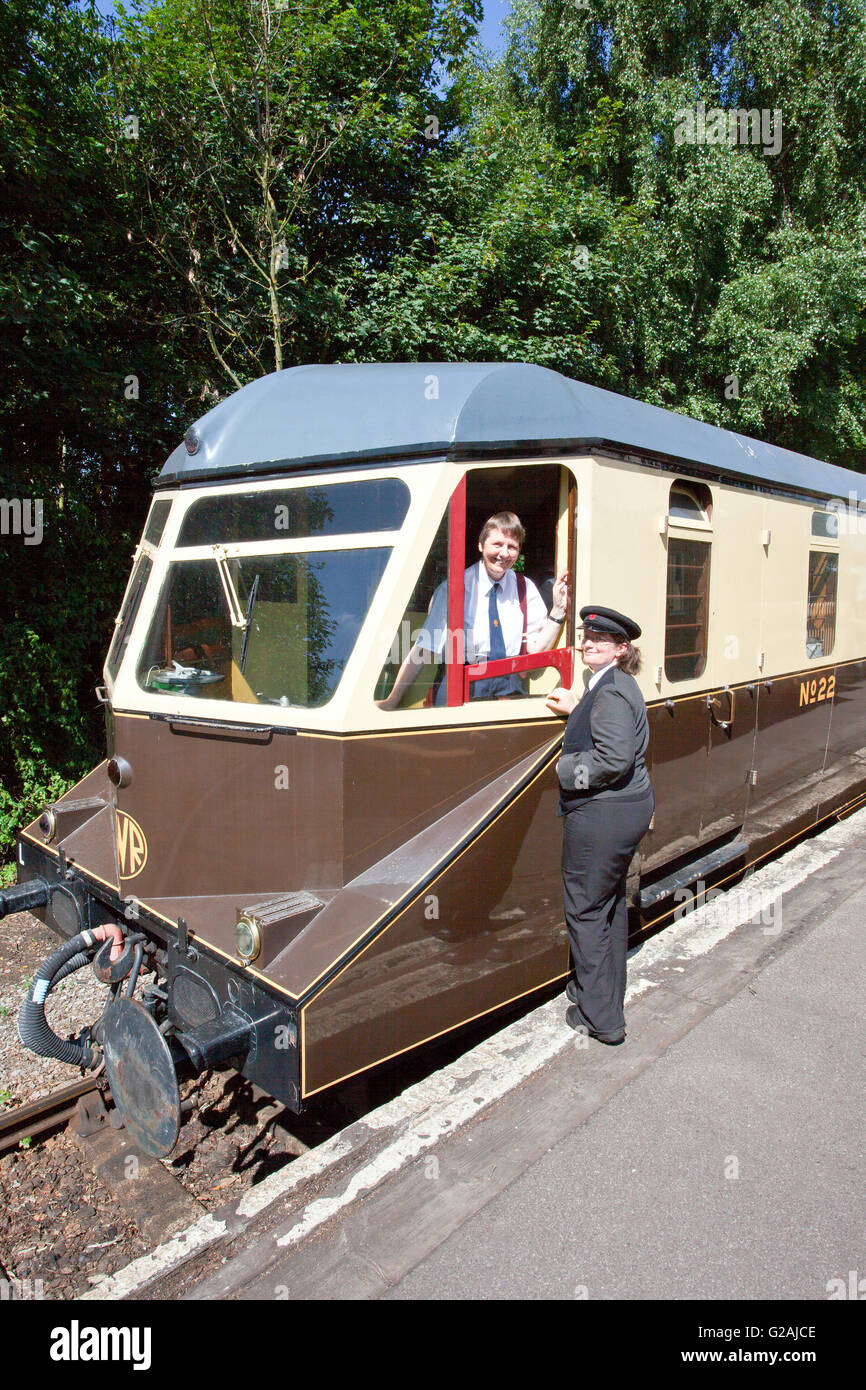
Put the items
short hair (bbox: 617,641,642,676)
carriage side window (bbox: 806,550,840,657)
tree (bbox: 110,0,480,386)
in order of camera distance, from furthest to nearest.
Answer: tree (bbox: 110,0,480,386) → carriage side window (bbox: 806,550,840,657) → short hair (bbox: 617,641,642,676)

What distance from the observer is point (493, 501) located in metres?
3.65

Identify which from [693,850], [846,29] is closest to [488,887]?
[693,850]

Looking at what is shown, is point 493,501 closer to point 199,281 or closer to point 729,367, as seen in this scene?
point 199,281

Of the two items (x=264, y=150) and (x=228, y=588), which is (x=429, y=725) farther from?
(x=264, y=150)

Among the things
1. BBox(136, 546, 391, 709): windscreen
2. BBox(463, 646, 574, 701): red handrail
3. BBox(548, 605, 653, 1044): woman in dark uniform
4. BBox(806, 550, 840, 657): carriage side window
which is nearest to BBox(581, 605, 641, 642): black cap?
BBox(548, 605, 653, 1044): woman in dark uniform

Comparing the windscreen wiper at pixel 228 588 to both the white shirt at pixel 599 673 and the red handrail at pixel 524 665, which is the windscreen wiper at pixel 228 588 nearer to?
the red handrail at pixel 524 665

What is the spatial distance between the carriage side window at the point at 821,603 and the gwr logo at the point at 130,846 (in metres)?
4.69

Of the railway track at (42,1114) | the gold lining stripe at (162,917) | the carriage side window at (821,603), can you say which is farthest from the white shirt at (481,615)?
the carriage side window at (821,603)

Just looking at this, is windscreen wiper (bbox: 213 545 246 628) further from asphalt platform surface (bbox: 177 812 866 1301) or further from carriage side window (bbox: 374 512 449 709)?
asphalt platform surface (bbox: 177 812 866 1301)

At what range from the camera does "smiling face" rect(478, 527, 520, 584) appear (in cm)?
357

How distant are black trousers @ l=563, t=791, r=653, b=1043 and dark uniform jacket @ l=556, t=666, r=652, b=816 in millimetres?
51

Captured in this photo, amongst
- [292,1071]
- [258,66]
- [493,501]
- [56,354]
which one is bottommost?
[292,1071]
